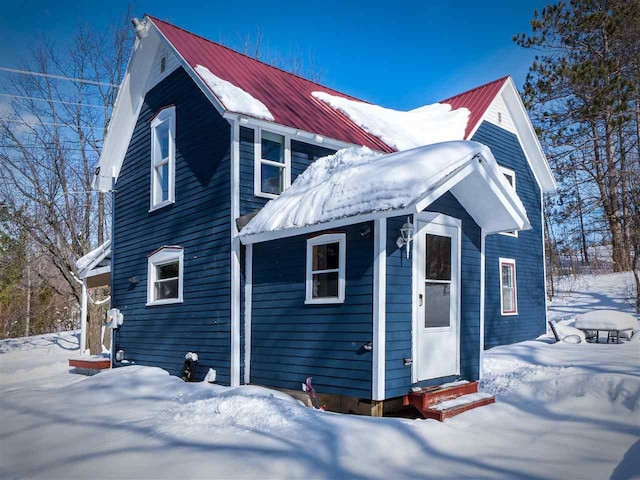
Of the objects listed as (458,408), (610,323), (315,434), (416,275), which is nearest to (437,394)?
(458,408)

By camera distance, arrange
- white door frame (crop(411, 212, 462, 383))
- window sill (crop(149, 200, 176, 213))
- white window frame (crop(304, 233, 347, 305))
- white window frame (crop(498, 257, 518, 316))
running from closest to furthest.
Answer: white door frame (crop(411, 212, 462, 383)) < white window frame (crop(304, 233, 347, 305)) < window sill (crop(149, 200, 176, 213)) < white window frame (crop(498, 257, 518, 316))

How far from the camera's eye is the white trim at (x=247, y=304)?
7.93 m

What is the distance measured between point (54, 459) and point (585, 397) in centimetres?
582

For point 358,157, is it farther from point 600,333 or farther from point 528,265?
point 600,333

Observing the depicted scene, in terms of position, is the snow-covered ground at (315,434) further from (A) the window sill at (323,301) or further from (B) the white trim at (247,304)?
(A) the window sill at (323,301)

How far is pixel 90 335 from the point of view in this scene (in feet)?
55.6

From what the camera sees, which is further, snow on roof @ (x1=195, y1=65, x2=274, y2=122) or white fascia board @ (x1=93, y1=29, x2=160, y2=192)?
white fascia board @ (x1=93, y1=29, x2=160, y2=192)

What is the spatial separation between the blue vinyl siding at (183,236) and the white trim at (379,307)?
282cm

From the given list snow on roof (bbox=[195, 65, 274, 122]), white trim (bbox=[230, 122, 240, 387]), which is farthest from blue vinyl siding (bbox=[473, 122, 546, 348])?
white trim (bbox=[230, 122, 240, 387])

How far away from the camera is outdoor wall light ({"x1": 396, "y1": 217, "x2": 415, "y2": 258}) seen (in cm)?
A: 639

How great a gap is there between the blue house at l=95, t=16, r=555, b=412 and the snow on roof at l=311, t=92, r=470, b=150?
7cm

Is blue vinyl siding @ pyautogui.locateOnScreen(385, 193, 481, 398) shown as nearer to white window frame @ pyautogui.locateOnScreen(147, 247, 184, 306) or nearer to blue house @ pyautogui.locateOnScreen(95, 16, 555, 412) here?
blue house @ pyautogui.locateOnScreen(95, 16, 555, 412)

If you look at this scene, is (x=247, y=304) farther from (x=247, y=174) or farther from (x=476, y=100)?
(x=476, y=100)

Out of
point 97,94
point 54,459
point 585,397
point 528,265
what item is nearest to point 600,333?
point 528,265
